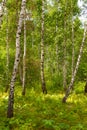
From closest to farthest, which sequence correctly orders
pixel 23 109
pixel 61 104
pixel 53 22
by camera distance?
1. pixel 23 109
2. pixel 61 104
3. pixel 53 22

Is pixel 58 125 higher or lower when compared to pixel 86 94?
higher

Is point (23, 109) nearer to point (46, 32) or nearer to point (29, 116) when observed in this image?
point (29, 116)

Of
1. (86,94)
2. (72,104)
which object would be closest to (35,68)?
(86,94)

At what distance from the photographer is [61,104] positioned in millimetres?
16859

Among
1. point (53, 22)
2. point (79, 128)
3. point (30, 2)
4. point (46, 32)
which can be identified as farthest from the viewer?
point (46, 32)

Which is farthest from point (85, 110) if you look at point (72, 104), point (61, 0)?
point (61, 0)

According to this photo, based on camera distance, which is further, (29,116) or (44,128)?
(29,116)

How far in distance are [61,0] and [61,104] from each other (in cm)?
1636

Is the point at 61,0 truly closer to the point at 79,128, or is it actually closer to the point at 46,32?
the point at 46,32

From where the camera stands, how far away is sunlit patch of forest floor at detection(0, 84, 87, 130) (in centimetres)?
1219

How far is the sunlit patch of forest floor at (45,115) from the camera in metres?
12.2

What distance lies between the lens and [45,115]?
552 inches

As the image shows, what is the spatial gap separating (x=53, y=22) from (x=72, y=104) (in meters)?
17.1

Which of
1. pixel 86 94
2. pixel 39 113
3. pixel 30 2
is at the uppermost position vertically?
pixel 30 2
